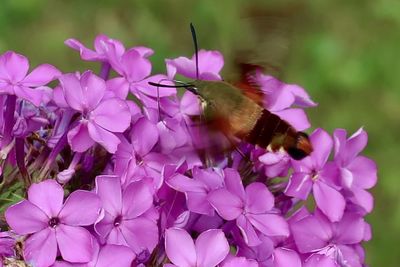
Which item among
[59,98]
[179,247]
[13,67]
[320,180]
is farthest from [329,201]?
[13,67]

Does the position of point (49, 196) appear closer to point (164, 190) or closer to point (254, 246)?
point (164, 190)

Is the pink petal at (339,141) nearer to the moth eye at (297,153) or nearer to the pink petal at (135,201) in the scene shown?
the moth eye at (297,153)

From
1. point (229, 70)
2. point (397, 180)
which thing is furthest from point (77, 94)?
point (397, 180)

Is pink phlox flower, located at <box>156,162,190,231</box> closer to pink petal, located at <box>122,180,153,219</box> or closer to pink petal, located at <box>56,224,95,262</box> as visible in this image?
pink petal, located at <box>122,180,153,219</box>

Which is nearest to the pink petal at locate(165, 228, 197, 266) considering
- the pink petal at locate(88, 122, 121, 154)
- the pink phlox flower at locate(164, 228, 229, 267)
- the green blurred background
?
the pink phlox flower at locate(164, 228, 229, 267)

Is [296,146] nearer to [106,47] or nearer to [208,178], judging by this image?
[208,178]

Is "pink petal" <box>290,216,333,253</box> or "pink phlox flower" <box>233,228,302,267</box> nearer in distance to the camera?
"pink phlox flower" <box>233,228,302,267</box>

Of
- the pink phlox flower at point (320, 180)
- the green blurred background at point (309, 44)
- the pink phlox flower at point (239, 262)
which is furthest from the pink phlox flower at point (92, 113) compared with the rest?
the green blurred background at point (309, 44)
